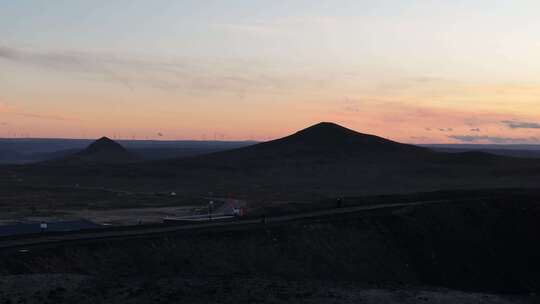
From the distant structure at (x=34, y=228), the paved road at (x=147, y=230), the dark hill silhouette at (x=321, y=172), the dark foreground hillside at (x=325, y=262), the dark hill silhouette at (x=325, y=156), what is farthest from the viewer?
the dark hill silhouette at (x=325, y=156)

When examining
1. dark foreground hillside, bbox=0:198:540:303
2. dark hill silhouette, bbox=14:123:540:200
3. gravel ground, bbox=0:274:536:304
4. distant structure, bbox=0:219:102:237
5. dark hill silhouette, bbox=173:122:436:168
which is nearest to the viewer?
gravel ground, bbox=0:274:536:304

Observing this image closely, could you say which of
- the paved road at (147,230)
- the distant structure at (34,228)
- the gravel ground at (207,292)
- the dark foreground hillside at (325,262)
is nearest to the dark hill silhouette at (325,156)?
the paved road at (147,230)

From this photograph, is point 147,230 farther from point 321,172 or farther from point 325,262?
point 321,172

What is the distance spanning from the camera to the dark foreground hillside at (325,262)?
2866 cm

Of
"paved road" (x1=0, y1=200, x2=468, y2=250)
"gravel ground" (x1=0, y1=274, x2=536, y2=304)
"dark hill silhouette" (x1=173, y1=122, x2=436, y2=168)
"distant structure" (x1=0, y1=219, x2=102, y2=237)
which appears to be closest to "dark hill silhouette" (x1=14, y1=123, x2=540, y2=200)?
"dark hill silhouette" (x1=173, y1=122, x2=436, y2=168)

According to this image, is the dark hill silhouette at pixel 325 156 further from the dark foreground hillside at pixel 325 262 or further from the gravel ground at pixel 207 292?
the gravel ground at pixel 207 292

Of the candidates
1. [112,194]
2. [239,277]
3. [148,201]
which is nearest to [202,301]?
[239,277]

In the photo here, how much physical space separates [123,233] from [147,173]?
110317 mm

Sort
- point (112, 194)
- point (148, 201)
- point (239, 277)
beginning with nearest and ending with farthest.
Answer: point (239, 277) < point (148, 201) < point (112, 194)

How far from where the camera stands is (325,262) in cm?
4491

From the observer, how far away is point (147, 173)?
15588 centimetres

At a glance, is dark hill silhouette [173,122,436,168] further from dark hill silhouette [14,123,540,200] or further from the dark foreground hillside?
the dark foreground hillside

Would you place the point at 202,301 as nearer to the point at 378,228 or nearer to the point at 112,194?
the point at 378,228

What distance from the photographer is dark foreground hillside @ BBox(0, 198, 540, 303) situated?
94.0 feet
